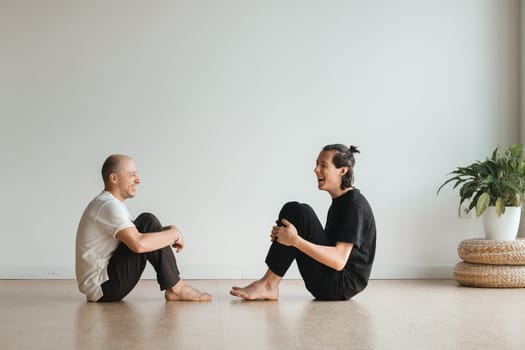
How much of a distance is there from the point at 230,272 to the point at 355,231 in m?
1.89

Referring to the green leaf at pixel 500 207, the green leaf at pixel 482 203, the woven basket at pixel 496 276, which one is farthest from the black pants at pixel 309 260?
the green leaf at pixel 500 207

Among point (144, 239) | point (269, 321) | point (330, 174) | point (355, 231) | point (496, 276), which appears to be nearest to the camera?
point (269, 321)

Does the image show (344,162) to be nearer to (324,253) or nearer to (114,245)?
(324,253)

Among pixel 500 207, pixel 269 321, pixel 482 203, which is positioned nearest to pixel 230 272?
pixel 482 203

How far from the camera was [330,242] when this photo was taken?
3975 millimetres

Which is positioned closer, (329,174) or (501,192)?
(329,174)

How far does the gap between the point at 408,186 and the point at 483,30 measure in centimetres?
134

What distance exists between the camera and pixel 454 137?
5715 mm

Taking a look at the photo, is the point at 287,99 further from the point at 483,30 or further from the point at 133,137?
the point at 483,30

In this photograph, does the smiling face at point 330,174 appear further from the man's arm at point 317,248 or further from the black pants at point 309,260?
the man's arm at point 317,248

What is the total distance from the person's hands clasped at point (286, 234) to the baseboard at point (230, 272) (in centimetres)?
175

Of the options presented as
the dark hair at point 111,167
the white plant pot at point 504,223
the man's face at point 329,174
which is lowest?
the white plant pot at point 504,223

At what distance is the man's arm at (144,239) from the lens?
3.65 metres

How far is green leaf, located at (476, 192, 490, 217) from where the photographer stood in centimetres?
Answer: 500
